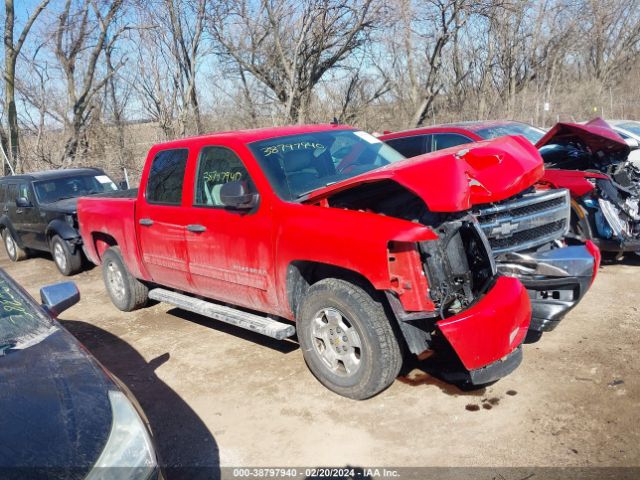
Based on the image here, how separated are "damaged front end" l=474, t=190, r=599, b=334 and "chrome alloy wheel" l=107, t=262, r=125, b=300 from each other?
4.44 meters

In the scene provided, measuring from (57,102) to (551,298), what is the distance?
2029cm

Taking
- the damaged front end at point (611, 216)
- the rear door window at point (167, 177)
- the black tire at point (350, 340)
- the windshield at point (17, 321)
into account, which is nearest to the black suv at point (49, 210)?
the rear door window at point (167, 177)

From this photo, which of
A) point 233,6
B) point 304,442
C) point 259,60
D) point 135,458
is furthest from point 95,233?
point 259,60

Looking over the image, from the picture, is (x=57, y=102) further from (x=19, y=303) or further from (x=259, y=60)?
(x=19, y=303)

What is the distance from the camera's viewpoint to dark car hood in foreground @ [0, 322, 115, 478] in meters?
2.07

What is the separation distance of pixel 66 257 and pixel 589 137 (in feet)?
25.4

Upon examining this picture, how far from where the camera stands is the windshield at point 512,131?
25.8 ft

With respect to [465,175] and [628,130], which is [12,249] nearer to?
[465,175]

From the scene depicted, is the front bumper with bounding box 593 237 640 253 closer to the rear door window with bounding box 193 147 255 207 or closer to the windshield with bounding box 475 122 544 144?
the windshield with bounding box 475 122 544 144

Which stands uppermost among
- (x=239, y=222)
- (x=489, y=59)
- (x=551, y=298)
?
(x=489, y=59)

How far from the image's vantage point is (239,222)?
4512 mm

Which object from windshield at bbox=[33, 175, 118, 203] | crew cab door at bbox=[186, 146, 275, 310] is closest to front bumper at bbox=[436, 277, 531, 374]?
crew cab door at bbox=[186, 146, 275, 310]

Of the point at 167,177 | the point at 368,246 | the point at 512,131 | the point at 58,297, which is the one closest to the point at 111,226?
the point at 167,177

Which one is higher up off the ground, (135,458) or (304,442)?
(135,458)
